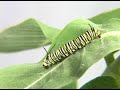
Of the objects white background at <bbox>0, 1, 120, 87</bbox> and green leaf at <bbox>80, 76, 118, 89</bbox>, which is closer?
green leaf at <bbox>80, 76, 118, 89</bbox>

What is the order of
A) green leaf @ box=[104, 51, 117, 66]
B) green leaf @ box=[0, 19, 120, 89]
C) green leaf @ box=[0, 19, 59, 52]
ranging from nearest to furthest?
green leaf @ box=[0, 19, 120, 89] < green leaf @ box=[104, 51, 117, 66] < green leaf @ box=[0, 19, 59, 52]

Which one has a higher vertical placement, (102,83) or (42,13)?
(102,83)

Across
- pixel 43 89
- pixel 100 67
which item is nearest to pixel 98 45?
pixel 43 89

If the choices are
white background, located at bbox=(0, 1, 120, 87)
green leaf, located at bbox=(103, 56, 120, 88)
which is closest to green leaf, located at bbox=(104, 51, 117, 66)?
green leaf, located at bbox=(103, 56, 120, 88)

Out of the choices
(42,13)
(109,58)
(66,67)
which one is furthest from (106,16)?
(42,13)

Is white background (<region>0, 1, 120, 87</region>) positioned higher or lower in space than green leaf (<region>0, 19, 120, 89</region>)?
lower

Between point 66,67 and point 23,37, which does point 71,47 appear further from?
point 23,37

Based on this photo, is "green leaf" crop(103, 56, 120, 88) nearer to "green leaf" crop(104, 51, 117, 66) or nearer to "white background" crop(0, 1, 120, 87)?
"green leaf" crop(104, 51, 117, 66)
